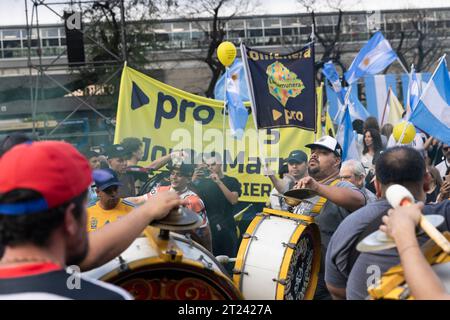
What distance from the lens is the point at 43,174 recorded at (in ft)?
5.91

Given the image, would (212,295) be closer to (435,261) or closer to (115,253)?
(115,253)

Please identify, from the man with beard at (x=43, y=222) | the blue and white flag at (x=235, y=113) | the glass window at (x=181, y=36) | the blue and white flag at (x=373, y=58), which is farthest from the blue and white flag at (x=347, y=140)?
the glass window at (x=181, y=36)

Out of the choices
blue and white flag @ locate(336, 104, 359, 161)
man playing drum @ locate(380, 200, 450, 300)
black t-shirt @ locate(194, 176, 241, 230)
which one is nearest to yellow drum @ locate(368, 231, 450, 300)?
man playing drum @ locate(380, 200, 450, 300)

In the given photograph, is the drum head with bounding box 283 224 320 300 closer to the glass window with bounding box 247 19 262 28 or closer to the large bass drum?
the large bass drum

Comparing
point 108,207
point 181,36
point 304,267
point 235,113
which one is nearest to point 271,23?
point 181,36

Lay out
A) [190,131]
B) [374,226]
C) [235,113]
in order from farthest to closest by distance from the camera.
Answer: [190,131] → [235,113] → [374,226]

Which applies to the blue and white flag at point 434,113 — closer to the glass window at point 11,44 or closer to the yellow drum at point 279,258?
the yellow drum at point 279,258

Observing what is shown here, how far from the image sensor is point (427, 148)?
32.4 ft

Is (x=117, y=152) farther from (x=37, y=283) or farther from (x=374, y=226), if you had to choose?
(x=37, y=283)

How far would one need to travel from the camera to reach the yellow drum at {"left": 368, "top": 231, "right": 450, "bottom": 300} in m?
2.04

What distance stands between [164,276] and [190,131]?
6395mm

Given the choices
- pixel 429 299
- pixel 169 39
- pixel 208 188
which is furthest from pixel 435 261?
pixel 169 39
